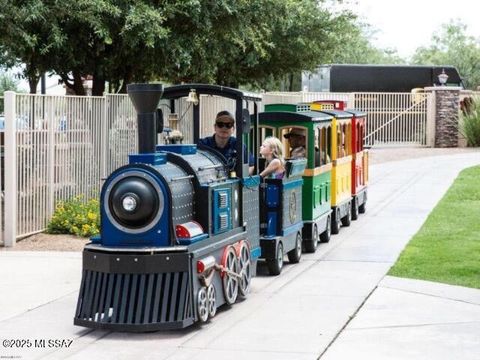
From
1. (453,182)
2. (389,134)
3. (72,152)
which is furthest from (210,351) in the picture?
(389,134)

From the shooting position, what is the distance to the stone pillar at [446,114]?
127 ft

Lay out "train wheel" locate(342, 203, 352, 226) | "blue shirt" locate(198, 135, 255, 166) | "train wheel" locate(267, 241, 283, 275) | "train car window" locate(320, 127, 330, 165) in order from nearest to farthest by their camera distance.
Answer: "blue shirt" locate(198, 135, 255, 166) → "train wheel" locate(267, 241, 283, 275) → "train car window" locate(320, 127, 330, 165) → "train wheel" locate(342, 203, 352, 226)

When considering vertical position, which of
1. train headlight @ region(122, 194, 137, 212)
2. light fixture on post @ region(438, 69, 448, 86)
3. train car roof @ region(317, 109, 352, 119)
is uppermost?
light fixture on post @ region(438, 69, 448, 86)

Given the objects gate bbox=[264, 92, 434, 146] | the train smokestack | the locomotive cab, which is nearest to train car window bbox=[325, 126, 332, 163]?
the locomotive cab

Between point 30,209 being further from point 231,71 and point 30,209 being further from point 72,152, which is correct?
point 231,71

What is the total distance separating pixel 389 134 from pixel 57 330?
32671 millimetres

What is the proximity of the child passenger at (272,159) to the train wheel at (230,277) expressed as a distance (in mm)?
2317

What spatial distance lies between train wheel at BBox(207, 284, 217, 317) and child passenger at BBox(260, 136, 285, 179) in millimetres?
3093

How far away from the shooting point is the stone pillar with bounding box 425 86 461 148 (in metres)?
38.8

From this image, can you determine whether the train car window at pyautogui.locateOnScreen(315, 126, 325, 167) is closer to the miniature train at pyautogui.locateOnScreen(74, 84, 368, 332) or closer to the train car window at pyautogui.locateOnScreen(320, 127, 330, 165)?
the train car window at pyautogui.locateOnScreen(320, 127, 330, 165)

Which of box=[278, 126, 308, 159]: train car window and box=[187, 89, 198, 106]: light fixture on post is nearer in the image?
box=[187, 89, 198, 106]: light fixture on post

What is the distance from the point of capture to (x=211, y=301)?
9.83m

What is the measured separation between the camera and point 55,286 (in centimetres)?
1165

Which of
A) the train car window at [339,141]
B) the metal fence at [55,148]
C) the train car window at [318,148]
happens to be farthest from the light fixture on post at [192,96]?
the train car window at [339,141]
